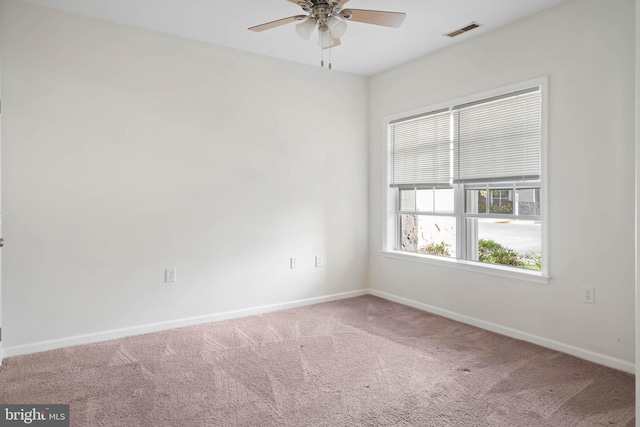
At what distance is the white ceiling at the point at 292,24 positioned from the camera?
3066mm

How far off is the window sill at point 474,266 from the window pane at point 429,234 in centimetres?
14

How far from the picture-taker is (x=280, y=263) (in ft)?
14.2

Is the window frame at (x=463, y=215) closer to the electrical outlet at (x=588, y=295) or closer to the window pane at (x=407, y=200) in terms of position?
the window pane at (x=407, y=200)

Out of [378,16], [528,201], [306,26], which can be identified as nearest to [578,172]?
[528,201]

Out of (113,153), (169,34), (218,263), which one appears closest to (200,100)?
(169,34)

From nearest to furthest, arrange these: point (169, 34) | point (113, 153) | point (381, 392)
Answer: point (381, 392)
point (113, 153)
point (169, 34)

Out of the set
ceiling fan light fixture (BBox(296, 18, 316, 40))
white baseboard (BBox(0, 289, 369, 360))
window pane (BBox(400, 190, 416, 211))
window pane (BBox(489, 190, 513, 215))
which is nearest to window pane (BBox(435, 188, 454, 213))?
window pane (BBox(400, 190, 416, 211))

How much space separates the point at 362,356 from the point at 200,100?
266 cm

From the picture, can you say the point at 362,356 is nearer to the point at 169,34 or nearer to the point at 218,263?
the point at 218,263

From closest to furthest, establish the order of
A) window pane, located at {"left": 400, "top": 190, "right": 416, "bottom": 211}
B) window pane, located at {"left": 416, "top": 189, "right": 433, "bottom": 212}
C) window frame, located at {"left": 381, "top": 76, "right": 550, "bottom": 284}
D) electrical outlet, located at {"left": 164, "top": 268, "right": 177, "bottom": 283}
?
window frame, located at {"left": 381, "top": 76, "right": 550, "bottom": 284} → electrical outlet, located at {"left": 164, "top": 268, "right": 177, "bottom": 283} → window pane, located at {"left": 416, "top": 189, "right": 433, "bottom": 212} → window pane, located at {"left": 400, "top": 190, "right": 416, "bottom": 211}

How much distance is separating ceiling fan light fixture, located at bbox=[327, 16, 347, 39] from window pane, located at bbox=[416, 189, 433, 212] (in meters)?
2.17

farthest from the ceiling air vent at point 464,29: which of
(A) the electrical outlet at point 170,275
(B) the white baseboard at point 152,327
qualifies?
(A) the electrical outlet at point 170,275

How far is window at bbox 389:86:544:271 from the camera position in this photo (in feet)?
11.1

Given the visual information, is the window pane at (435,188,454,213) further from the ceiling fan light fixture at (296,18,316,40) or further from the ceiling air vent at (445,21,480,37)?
the ceiling fan light fixture at (296,18,316,40)
